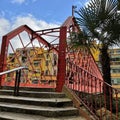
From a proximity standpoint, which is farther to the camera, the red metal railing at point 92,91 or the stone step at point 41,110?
the red metal railing at point 92,91

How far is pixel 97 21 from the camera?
6992 millimetres

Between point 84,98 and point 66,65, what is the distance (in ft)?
4.45

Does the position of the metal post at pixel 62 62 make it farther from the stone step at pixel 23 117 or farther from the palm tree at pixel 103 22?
the stone step at pixel 23 117

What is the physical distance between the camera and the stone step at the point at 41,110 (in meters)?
4.92

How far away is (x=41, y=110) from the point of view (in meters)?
4.98

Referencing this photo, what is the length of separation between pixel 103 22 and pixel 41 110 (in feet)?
11.2

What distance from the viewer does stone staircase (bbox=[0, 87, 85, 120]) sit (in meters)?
4.90

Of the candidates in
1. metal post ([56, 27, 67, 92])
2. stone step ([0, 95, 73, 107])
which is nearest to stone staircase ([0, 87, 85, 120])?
stone step ([0, 95, 73, 107])

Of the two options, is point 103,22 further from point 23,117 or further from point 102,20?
point 23,117

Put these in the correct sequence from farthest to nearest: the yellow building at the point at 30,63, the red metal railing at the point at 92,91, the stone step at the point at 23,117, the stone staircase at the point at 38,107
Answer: the yellow building at the point at 30,63
the red metal railing at the point at 92,91
the stone staircase at the point at 38,107
the stone step at the point at 23,117

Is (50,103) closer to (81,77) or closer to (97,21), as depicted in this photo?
(81,77)

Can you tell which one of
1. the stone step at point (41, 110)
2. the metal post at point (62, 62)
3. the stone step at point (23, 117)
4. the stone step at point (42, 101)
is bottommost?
the stone step at point (23, 117)

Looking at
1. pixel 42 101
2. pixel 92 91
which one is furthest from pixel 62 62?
pixel 42 101

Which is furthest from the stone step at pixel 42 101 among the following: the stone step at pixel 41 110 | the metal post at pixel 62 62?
the metal post at pixel 62 62
